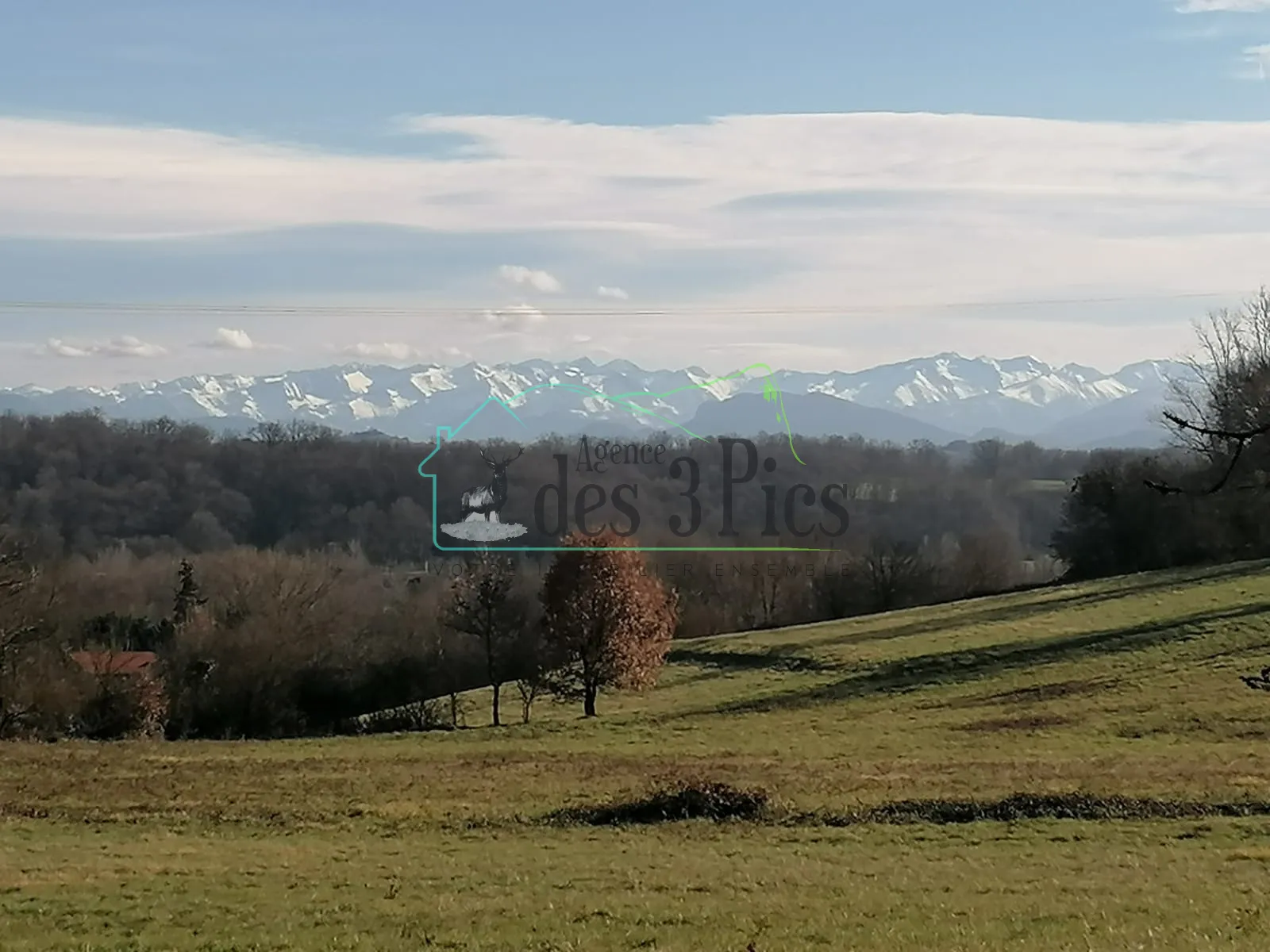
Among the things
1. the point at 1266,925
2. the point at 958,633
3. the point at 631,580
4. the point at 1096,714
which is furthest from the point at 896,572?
the point at 1266,925

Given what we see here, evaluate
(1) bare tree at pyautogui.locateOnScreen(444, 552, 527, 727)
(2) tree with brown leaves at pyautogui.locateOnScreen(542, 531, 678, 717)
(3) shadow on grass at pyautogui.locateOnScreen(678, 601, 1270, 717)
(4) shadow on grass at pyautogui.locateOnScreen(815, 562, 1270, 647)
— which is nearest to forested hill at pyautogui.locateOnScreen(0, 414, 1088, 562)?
(4) shadow on grass at pyautogui.locateOnScreen(815, 562, 1270, 647)

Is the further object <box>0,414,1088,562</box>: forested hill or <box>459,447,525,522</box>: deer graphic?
<box>459,447,525,522</box>: deer graphic

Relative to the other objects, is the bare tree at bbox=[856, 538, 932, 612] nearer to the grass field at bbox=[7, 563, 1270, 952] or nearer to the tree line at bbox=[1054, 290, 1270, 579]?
the tree line at bbox=[1054, 290, 1270, 579]

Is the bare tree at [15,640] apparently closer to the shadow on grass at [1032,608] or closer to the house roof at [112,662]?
the house roof at [112,662]

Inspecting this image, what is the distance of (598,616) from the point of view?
51.5 meters

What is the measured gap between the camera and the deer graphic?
104875 mm

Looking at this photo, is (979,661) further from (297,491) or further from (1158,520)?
(297,491)

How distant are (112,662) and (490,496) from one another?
4768 cm

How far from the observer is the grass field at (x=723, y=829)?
1530cm

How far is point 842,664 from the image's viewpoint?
56.4 m

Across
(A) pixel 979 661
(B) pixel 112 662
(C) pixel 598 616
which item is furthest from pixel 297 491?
(A) pixel 979 661

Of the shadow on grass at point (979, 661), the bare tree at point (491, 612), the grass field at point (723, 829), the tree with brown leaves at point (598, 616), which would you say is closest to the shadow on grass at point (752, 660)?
the grass field at point (723, 829)

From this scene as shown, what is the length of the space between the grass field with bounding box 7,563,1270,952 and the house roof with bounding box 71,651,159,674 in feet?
56.3

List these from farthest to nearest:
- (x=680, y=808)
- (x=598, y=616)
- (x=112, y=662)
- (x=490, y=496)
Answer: (x=490, y=496), (x=112, y=662), (x=598, y=616), (x=680, y=808)
